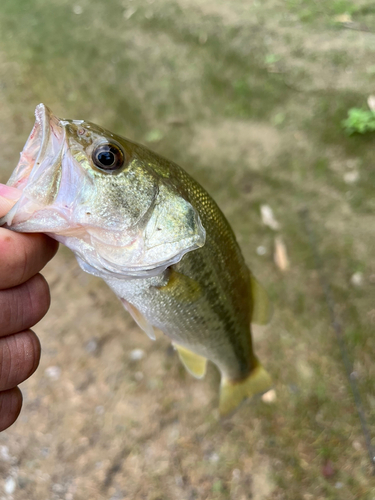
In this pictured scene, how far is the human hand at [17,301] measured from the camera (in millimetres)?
858

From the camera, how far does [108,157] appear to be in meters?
0.91

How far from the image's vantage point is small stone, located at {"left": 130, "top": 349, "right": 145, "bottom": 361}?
234 cm

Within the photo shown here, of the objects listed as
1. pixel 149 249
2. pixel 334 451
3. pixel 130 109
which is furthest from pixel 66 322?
pixel 130 109

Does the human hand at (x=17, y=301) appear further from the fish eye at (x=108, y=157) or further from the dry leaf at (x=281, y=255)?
the dry leaf at (x=281, y=255)

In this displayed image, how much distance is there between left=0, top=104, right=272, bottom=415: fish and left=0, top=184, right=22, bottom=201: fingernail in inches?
0.6

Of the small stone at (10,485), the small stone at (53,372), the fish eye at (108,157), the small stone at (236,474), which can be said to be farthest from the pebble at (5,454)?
the fish eye at (108,157)

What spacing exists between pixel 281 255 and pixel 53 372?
201 centimetres

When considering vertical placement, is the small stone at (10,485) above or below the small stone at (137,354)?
below

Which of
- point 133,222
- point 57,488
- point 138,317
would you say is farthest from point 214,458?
point 133,222

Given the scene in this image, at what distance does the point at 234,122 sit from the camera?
3283 millimetres

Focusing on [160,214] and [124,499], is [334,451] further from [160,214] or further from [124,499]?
[160,214]

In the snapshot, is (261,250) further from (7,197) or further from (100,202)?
(7,197)

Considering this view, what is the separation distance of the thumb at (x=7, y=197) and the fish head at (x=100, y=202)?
14 millimetres

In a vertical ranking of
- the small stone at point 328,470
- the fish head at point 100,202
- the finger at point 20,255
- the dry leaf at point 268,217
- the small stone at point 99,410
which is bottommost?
the small stone at point 99,410
